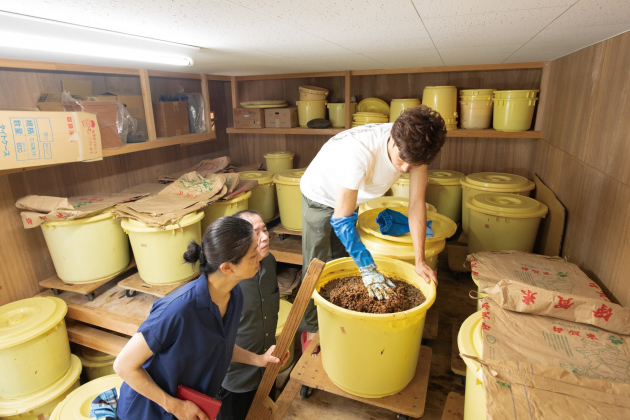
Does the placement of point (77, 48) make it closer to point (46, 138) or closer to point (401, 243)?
point (46, 138)

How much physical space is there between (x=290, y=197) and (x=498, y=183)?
1.67 meters

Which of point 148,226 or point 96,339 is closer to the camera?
point 148,226

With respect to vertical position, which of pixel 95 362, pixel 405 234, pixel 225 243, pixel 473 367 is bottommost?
pixel 95 362

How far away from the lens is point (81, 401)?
1.94m

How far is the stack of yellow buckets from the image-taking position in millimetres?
1945

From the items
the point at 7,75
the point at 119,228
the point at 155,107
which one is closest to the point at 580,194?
the point at 119,228

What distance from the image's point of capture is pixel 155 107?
3.02m

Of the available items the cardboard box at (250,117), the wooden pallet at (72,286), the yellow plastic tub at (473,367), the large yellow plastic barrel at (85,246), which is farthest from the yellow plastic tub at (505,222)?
the wooden pallet at (72,286)

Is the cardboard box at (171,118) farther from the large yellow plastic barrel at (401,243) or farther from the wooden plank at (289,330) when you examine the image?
the wooden plank at (289,330)

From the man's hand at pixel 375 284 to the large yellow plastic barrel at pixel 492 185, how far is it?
5.06 ft

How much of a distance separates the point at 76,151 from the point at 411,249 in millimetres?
2023

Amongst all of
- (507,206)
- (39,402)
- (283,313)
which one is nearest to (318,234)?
(283,313)

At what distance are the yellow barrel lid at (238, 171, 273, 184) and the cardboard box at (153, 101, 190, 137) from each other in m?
0.66

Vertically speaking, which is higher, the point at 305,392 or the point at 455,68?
the point at 455,68
